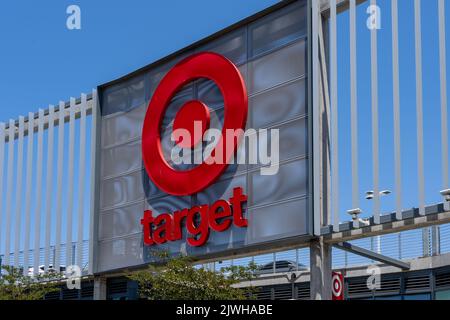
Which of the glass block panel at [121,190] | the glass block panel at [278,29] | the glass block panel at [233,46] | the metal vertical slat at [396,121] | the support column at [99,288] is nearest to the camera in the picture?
the metal vertical slat at [396,121]

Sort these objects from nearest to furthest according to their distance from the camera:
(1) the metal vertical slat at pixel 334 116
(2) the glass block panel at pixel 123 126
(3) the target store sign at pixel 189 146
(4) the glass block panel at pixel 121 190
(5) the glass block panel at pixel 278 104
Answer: (1) the metal vertical slat at pixel 334 116 < (5) the glass block panel at pixel 278 104 < (3) the target store sign at pixel 189 146 < (4) the glass block panel at pixel 121 190 < (2) the glass block panel at pixel 123 126

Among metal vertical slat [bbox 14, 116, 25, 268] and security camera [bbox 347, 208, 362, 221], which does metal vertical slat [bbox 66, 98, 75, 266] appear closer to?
metal vertical slat [bbox 14, 116, 25, 268]

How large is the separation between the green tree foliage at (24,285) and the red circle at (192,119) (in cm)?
791

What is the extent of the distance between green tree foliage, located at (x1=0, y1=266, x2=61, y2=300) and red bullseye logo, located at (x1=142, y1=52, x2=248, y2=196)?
20.5 ft

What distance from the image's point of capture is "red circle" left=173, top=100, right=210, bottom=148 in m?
30.2

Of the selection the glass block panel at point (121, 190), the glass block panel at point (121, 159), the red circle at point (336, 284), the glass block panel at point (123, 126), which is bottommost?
the red circle at point (336, 284)

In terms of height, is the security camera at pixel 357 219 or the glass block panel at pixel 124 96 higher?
the glass block panel at pixel 124 96

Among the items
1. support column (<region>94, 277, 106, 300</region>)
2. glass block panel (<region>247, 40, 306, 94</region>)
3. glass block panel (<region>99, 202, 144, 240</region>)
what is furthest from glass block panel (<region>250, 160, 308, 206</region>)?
support column (<region>94, 277, 106, 300</region>)

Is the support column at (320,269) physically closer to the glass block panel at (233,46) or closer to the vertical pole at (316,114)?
the vertical pole at (316,114)

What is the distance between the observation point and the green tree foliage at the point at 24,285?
105ft

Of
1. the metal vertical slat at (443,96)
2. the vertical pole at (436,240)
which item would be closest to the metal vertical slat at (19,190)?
the vertical pole at (436,240)

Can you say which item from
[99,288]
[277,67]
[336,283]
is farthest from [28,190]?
[336,283]

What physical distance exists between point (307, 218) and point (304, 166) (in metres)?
1.61
